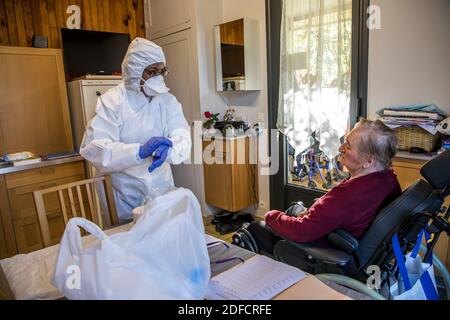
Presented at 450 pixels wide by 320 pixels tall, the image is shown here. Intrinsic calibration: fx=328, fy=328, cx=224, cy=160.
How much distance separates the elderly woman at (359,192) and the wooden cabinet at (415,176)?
2.37 feet

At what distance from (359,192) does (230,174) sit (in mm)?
1828

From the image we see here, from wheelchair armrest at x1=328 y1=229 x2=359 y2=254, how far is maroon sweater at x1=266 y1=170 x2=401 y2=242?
32mm

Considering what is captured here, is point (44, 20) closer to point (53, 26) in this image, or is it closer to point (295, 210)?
point (53, 26)

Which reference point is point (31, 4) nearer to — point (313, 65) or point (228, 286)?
point (313, 65)

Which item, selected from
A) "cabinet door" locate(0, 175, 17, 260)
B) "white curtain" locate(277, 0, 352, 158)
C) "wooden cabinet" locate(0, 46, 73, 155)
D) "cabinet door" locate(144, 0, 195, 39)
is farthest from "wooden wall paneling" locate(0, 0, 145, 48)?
"white curtain" locate(277, 0, 352, 158)

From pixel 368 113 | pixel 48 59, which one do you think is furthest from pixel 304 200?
pixel 48 59

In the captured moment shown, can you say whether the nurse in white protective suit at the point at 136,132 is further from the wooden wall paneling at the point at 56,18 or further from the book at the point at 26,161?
the wooden wall paneling at the point at 56,18

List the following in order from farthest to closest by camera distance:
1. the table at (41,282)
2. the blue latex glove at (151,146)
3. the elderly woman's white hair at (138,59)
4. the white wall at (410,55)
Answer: the white wall at (410,55) → the elderly woman's white hair at (138,59) → the blue latex glove at (151,146) → the table at (41,282)

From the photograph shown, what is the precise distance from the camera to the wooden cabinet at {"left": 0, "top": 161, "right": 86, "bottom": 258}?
2502 millimetres

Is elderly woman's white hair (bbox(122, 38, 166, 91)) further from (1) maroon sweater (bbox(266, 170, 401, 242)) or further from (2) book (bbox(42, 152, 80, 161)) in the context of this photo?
(2) book (bbox(42, 152, 80, 161))

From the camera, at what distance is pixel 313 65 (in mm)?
2541

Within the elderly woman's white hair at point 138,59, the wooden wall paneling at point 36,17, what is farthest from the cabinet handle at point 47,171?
the elderly woman's white hair at point 138,59

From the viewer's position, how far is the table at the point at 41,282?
0.86 meters

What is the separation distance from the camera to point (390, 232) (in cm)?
117
